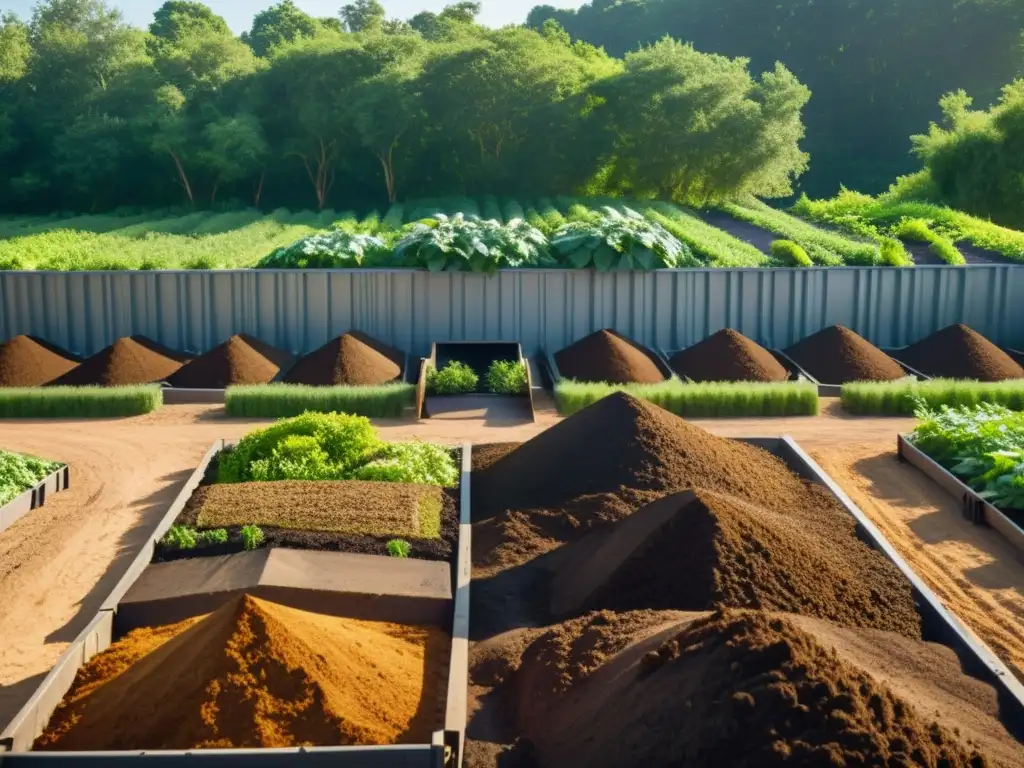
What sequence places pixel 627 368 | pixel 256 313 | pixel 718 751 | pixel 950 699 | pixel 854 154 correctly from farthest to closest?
pixel 854 154 < pixel 256 313 < pixel 627 368 < pixel 950 699 < pixel 718 751

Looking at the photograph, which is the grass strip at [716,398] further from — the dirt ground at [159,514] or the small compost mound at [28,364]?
the small compost mound at [28,364]

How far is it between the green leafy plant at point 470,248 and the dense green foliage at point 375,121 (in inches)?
410

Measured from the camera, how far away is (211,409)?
16.7m

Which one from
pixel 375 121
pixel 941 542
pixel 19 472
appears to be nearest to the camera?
pixel 941 542

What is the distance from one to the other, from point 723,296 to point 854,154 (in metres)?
46.8

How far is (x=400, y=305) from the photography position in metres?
20.3

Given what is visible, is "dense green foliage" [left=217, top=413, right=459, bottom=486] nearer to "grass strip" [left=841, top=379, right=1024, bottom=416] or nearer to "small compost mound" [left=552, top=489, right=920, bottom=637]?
"small compost mound" [left=552, top=489, right=920, bottom=637]

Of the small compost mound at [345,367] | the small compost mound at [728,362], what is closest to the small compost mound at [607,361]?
the small compost mound at [728,362]

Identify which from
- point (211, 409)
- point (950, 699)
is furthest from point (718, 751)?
point (211, 409)

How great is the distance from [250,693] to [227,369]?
38.9 ft

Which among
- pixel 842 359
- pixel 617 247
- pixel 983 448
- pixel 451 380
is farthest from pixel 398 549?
pixel 617 247

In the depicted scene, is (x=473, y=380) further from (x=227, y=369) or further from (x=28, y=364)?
(x=28, y=364)

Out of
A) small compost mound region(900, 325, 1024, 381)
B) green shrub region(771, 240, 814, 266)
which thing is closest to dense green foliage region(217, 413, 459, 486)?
small compost mound region(900, 325, 1024, 381)

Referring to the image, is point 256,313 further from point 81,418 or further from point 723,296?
point 723,296
